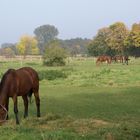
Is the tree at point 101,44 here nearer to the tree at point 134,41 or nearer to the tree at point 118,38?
the tree at point 118,38

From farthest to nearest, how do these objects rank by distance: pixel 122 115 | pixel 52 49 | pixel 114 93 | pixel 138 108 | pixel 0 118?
pixel 52 49 → pixel 114 93 → pixel 138 108 → pixel 122 115 → pixel 0 118

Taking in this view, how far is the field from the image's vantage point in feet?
30.2

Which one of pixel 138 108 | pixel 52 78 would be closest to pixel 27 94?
pixel 138 108

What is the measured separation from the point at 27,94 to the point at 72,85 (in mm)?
13830

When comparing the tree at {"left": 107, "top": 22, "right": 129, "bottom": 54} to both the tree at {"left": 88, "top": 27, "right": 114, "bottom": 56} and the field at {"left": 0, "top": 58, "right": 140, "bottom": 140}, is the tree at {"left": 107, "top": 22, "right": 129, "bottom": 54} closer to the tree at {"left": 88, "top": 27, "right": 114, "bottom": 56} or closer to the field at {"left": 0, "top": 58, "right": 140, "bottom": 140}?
the tree at {"left": 88, "top": 27, "right": 114, "bottom": 56}

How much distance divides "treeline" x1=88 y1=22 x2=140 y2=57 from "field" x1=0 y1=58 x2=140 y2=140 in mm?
52962

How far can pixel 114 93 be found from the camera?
2241cm

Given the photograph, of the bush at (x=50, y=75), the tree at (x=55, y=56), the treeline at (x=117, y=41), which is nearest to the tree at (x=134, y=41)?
the treeline at (x=117, y=41)

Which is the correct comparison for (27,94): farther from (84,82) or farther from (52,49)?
(52,49)

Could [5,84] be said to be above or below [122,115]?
above

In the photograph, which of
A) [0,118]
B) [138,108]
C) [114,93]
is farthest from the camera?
[114,93]

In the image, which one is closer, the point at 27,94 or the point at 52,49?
the point at 27,94

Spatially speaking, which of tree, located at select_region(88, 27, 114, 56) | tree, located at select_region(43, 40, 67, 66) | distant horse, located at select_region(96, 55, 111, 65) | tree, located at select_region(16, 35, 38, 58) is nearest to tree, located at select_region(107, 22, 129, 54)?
tree, located at select_region(88, 27, 114, 56)

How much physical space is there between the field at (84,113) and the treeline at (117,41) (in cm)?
5296
